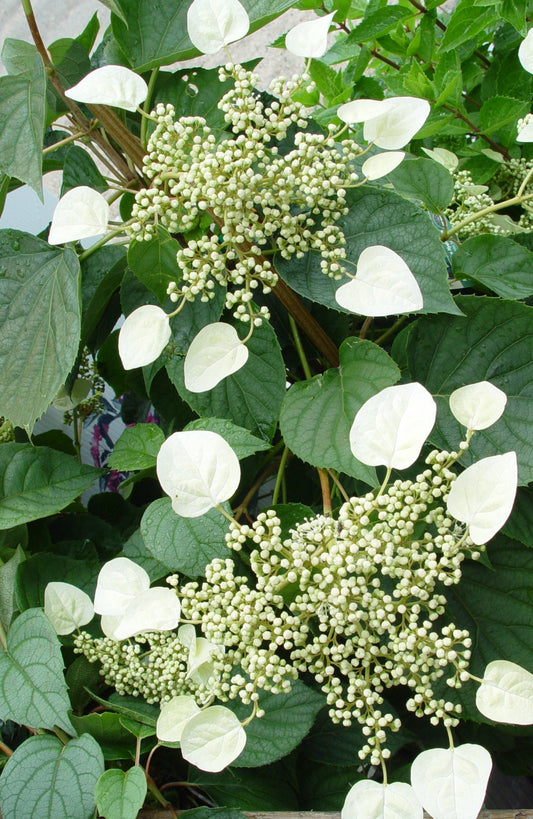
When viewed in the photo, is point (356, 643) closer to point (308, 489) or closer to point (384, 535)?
point (384, 535)

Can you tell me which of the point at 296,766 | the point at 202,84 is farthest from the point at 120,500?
the point at 202,84

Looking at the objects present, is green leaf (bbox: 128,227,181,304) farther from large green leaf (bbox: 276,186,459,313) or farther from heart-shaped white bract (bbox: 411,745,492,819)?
heart-shaped white bract (bbox: 411,745,492,819)

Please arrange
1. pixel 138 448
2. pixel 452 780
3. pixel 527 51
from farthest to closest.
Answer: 1. pixel 138 448
2. pixel 527 51
3. pixel 452 780

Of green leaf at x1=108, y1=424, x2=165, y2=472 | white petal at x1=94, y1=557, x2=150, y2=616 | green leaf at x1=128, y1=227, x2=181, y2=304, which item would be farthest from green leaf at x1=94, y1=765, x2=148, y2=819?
green leaf at x1=128, y1=227, x2=181, y2=304

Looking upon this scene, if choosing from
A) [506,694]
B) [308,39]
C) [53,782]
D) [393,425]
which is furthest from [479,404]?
[53,782]

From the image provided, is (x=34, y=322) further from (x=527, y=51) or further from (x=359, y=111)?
(x=527, y=51)

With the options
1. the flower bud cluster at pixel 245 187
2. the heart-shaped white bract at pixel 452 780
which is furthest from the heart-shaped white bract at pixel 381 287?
the heart-shaped white bract at pixel 452 780
